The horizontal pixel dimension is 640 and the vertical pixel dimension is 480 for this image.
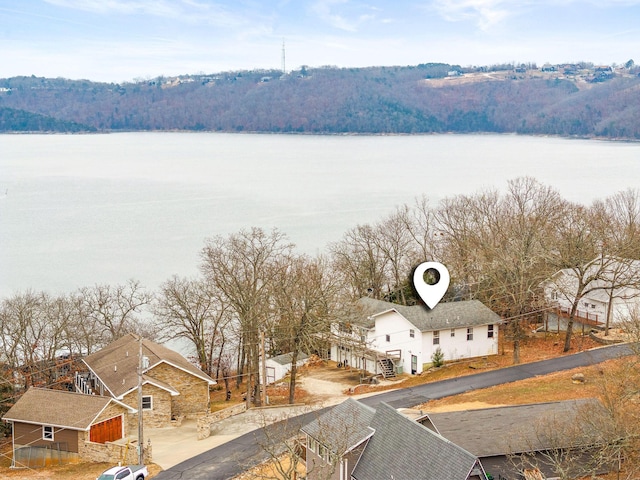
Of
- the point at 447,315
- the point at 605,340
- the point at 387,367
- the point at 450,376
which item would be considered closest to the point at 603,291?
the point at 605,340

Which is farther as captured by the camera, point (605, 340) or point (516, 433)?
point (605, 340)

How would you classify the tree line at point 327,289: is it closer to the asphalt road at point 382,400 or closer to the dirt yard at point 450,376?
the dirt yard at point 450,376

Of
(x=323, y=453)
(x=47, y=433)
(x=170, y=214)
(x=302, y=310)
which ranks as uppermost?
(x=302, y=310)

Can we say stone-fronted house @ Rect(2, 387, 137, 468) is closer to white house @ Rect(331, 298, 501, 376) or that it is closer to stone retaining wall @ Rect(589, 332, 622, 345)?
white house @ Rect(331, 298, 501, 376)

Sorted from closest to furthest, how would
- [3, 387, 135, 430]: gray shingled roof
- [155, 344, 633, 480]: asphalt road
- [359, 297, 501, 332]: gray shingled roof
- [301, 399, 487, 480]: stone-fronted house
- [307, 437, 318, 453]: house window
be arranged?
[301, 399, 487, 480]: stone-fronted house → [307, 437, 318, 453]: house window → [155, 344, 633, 480]: asphalt road → [3, 387, 135, 430]: gray shingled roof → [359, 297, 501, 332]: gray shingled roof

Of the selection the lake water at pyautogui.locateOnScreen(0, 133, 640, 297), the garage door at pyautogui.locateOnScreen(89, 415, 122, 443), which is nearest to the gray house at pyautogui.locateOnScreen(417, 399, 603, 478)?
the garage door at pyautogui.locateOnScreen(89, 415, 122, 443)

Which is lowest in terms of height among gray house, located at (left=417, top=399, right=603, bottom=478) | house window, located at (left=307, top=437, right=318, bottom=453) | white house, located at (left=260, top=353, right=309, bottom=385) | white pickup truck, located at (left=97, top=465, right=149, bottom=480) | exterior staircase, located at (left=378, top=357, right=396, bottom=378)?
white house, located at (left=260, top=353, right=309, bottom=385)

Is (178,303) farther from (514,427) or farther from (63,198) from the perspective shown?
(63,198)

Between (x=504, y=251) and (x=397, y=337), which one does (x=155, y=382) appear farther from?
(x=504, y=251)

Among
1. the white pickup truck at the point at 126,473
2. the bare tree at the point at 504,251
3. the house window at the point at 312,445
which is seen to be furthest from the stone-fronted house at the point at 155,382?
the bare tree at the point at 504,251
